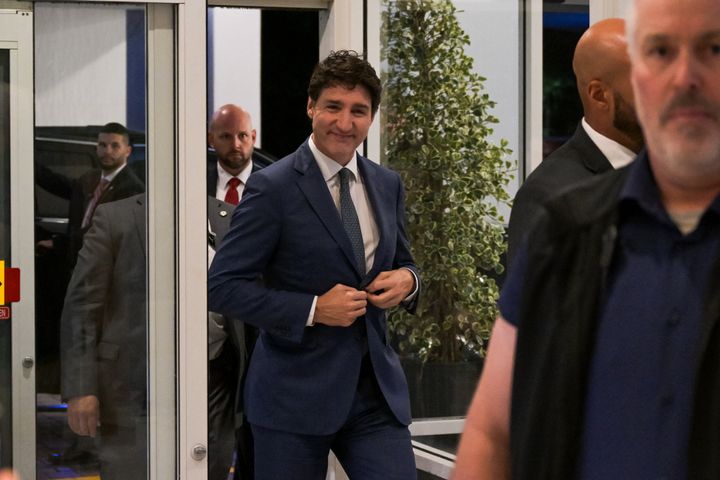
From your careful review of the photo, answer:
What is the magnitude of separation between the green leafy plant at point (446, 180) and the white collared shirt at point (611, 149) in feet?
6.02

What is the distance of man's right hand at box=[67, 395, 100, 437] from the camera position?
398 cm

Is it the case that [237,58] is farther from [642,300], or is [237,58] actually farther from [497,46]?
[642,300]

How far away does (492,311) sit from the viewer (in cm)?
475

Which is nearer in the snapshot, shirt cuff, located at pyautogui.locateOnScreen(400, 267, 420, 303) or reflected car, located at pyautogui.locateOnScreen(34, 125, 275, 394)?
shirt cuff, located at pyautogui.locateOnScreen(400, 267, 420, 303)

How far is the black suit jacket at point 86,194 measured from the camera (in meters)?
3.87

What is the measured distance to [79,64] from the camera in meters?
3.86

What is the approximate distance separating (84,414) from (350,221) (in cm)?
108

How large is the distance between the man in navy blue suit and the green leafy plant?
102 cm

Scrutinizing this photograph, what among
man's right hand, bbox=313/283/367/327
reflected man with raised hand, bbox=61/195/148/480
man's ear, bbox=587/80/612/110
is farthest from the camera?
reflected man with raised hand, bbox=61/195/148/480

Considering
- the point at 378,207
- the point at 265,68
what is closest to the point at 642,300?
the point at 378,207

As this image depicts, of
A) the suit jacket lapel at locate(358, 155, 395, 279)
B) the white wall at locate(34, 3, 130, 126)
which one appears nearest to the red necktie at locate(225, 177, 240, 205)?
the white wall at locate(34, 3, 130, 126)

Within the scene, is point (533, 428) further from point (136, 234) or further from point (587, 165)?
point (136, 234)

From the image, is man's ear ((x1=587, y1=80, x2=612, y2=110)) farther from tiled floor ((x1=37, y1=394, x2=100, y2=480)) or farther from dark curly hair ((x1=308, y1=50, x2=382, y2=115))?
tiled floor ((x1=37, y1=394, x2=100, y2=480))

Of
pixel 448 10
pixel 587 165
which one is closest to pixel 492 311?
pixel 448 10
